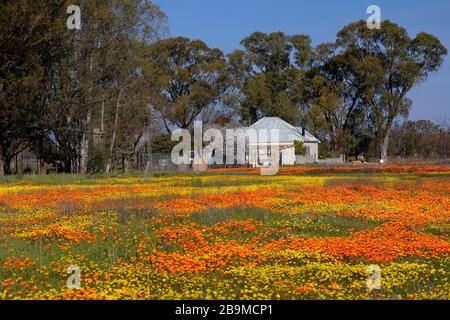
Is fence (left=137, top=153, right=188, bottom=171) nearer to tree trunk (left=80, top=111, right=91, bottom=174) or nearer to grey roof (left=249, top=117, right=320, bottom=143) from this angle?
tree trunk (left=80, top=111, right=91, bottom=174)

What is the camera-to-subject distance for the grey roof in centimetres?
7919

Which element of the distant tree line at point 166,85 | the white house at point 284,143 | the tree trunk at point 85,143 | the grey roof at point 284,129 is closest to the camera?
the distant tree line at point 166,85

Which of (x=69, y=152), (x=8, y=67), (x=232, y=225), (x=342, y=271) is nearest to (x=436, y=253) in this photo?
(x=342, y=271)

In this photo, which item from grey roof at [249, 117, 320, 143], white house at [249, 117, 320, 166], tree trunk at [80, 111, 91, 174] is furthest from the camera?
grey roof at [249, 117, 320, 143]

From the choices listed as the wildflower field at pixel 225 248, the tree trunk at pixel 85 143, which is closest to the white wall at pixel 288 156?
the tree trunk at pixel 85 143

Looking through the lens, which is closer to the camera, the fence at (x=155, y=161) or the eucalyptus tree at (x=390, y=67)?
the fence at (x=155, y=161)

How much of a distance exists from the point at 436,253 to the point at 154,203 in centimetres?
1124

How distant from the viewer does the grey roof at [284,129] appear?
79.2 meters

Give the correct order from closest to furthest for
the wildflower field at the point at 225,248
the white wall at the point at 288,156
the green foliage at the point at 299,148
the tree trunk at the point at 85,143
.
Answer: the wildflower field at the point at 225,248 < the tree trunk at the point at 85,143 < the green foliage at the point at 299,148 < the white wall at the point at 288,156

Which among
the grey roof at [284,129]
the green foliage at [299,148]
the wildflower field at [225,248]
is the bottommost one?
the wildflower field at [225,248]

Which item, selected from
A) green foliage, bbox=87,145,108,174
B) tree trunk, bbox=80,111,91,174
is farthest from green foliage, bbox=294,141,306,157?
green foliage, bbox=87,145,108,174

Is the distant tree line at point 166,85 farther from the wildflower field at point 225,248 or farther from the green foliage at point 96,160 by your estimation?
the wildflower field at point 225,248

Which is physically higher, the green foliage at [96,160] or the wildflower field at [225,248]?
the green foliage at [96,160]

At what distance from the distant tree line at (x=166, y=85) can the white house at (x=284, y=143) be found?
135 inches
